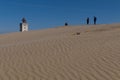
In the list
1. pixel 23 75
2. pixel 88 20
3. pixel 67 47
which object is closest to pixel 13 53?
pixel 67 47

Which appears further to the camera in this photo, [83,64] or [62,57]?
[62,57]

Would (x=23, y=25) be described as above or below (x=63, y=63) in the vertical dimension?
above

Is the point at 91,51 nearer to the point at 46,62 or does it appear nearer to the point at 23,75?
the point at 46,62

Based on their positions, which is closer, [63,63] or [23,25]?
[63,63]

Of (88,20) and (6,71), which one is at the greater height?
(88,20)

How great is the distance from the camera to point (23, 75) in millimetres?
6555

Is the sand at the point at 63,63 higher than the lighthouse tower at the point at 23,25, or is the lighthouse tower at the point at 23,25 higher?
the lighthouse tower at the point at 23,25

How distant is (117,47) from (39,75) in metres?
3.93

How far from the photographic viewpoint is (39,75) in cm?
649

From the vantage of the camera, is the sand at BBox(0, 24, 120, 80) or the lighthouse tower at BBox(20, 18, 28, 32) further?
the lighthouse tower at BBox(20, 18, 28, 32)

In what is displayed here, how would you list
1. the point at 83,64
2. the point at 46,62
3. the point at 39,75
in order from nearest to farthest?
the point at 39,75 → the point at 83,64 → the point at 46,62

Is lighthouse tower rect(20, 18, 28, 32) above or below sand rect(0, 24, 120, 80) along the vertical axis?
above

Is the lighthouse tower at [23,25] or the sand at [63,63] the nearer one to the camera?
the sand at [63,63]

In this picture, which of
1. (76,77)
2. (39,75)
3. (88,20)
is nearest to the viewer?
(76,77)
